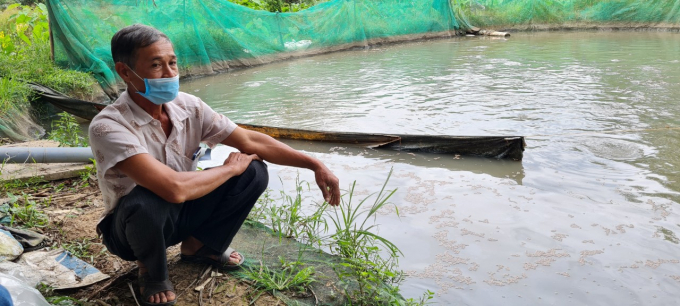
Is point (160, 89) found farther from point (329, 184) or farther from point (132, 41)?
point (329, 184)

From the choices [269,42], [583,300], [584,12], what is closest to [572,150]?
[583,300]

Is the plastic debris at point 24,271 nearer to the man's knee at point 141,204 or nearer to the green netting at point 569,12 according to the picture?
the man's knee at point 141,204

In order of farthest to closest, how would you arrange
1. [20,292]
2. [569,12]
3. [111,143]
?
[569,12] → [111,143] → [20,292]

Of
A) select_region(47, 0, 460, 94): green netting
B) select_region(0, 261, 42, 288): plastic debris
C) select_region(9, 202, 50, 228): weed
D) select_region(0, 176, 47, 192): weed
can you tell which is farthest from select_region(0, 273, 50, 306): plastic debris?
select_region(47, 0, 460, 94): green netting

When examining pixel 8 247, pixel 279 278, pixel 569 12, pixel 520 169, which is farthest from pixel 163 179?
pixel 569 12

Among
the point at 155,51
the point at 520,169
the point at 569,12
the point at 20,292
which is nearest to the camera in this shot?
the point at 20,292

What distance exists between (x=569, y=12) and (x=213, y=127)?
15.3 meters

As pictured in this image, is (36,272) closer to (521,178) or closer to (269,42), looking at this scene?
(521,178)

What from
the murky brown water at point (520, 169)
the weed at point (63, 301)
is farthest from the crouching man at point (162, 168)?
the murky brown water at point (520, 169)

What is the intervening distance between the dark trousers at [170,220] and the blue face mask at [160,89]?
35cm

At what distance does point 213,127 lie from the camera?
2.32 m

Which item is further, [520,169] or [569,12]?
[569,12]

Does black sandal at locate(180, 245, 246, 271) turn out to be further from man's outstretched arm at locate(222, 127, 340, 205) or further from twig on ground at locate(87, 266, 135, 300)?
man's outstretched arm at locate(222, 127, 340, 205)

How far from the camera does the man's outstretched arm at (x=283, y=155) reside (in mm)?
2312
